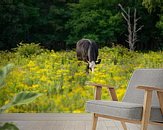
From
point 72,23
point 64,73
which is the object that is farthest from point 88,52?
point 72,23

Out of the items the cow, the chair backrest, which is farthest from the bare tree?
the chair backrest

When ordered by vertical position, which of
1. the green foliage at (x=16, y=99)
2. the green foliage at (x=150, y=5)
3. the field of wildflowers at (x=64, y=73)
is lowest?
the field of wildflowers at (x=64, y=73)

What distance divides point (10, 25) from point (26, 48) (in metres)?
0.40

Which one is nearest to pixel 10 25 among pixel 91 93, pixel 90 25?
pixel 90 25

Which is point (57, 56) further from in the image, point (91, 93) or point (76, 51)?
point (91, 93)

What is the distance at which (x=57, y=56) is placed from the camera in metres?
5.47

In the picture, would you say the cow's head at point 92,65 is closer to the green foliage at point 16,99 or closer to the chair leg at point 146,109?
the chair leg at point 146,109

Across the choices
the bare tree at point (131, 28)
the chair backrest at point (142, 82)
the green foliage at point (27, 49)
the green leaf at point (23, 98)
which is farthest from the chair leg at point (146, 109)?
the green foliage at point (27, 49)

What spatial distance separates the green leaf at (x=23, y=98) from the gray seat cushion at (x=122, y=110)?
1954mm

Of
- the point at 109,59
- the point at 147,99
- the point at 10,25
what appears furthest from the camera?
the point at 109,59

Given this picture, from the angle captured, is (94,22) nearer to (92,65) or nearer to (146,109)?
(92,65)

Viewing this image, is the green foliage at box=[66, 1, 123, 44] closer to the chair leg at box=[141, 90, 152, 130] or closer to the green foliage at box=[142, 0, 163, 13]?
the green foliage at box=[142, 0, 163, 13]

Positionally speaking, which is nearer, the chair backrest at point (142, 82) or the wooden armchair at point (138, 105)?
the wooden armchair at point (138, 105)

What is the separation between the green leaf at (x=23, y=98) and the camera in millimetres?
821
